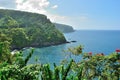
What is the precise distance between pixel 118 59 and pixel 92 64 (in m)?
2.85

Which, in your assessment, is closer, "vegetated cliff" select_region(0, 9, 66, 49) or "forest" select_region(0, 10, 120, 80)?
"forest" select_region(0, 10, 120, 80)

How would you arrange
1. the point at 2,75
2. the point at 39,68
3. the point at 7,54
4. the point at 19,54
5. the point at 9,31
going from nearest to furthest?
the point at 2,75
the point at 39,68
the point at 19,54
the point at 7,54
the point at 9,31

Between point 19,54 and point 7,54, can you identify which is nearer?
point 19,54

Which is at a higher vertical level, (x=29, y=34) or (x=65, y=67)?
(x=65, y=67)

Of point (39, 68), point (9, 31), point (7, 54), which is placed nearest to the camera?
point (39, 68)

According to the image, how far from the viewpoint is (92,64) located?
113ft

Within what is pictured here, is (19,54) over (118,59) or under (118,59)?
over

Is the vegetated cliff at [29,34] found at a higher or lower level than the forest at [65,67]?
lower

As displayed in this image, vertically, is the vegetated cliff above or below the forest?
below

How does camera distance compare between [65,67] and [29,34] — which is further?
[29,34]

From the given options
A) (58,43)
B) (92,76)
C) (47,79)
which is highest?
(47,79)

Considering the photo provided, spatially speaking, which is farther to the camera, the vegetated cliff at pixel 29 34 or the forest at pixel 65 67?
the vegetated cliff at pixel 29 34

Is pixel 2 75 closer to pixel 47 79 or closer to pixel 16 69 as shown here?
pixel 16 69

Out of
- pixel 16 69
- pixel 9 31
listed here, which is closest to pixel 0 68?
pixel 16 69
